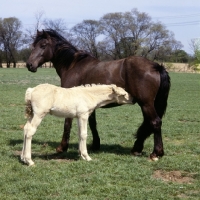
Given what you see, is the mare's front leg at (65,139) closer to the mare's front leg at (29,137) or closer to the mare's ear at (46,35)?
the mare's front leg at (29,137)

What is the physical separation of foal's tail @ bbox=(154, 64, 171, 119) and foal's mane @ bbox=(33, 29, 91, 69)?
1949mm

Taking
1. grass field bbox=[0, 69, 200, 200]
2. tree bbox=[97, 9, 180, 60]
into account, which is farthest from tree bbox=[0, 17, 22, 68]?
grass field bbox=[0, 69, 200, 200]

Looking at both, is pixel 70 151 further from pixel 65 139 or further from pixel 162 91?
pixel 162 91

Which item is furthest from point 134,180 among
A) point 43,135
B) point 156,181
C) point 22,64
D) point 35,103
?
point 22,64

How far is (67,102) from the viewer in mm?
6582

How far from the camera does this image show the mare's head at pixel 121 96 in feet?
22.4

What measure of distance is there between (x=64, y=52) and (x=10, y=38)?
89.9 metres

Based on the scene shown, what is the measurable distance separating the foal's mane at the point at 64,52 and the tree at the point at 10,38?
285ft

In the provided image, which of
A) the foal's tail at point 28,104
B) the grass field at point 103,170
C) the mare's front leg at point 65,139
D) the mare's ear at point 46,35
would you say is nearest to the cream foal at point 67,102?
the foal's tail at point 28,104

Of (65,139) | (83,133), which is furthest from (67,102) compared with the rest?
(65,139)

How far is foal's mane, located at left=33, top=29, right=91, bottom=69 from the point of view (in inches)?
322

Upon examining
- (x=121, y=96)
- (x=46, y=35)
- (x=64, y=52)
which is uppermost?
(x=46, y=35)

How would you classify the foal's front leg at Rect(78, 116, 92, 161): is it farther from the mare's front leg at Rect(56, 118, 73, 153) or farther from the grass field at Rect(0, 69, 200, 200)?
the mare's front leg at Rect(56, 118, 73, 153)

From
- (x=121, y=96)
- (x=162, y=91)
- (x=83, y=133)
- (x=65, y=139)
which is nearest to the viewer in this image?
(x=83, y=133)
